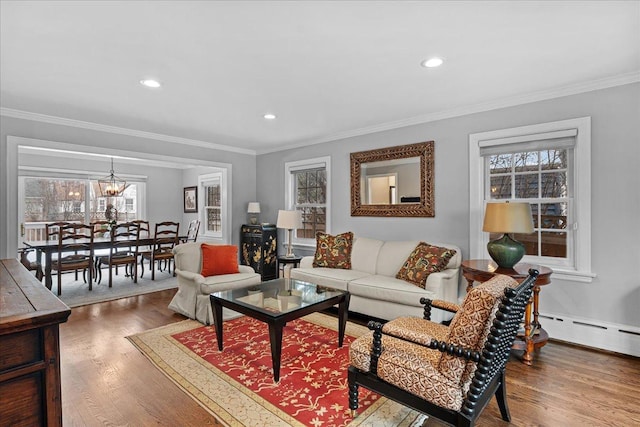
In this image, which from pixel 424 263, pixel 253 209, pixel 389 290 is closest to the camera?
pixel 389 290

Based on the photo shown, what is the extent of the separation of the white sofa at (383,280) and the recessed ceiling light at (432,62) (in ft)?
6.49

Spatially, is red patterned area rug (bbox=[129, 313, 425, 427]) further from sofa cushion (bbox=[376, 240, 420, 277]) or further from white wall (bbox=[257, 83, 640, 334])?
white wall (bbox=[257, 83, 640, 334])

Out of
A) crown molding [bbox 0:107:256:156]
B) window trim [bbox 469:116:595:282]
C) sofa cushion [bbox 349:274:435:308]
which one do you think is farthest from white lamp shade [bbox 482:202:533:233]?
crown molding [bbox 0:107:256:156]

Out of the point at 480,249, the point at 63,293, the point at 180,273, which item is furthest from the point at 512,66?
the point at 63,293

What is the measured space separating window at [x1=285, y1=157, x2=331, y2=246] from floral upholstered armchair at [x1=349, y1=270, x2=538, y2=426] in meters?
3.41

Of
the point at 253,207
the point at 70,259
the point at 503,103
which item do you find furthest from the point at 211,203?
the point at 503,103

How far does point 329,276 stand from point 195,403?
212cm

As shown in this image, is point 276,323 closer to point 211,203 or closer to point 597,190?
point 597,190

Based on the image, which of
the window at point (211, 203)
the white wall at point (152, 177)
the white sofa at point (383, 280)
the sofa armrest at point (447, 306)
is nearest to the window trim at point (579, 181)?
the white sofa at point (383, 280)

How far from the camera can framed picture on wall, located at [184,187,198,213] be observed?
8.36m

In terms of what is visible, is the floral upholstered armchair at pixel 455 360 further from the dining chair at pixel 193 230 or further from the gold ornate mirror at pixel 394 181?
the dining chair at pixel 193 230

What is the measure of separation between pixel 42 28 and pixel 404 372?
9.99 feet

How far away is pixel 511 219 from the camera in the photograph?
2889mm

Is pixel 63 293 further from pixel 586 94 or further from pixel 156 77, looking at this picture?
pixel 586 94
